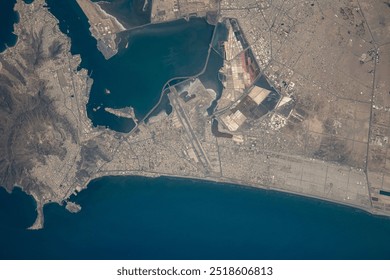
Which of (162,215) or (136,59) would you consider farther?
(162,215)

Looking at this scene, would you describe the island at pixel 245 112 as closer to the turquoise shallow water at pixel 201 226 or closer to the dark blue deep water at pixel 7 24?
the dark blue deep water at pixel 7 24

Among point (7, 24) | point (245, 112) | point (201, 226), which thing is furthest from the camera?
point (201, 226)

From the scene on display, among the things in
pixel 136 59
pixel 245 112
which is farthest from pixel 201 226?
pixel 136 59

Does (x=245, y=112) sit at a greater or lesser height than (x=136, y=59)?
lesser

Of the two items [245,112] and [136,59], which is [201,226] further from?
[136,59]

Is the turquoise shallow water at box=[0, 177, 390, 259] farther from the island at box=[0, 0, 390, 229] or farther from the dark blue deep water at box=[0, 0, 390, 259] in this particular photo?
the island at box=[0, 0, 390, 229]

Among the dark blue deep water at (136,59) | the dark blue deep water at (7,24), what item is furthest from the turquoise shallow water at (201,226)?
the dark blue deep water at (7,24)
